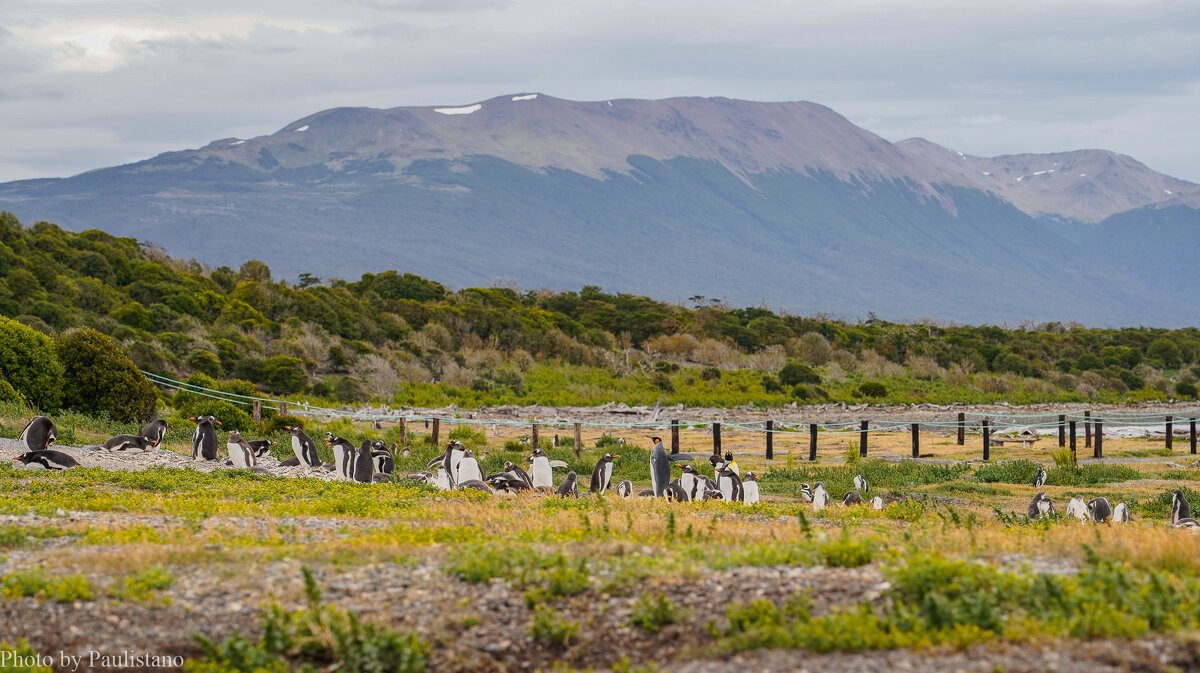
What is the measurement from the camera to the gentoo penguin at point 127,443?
1627 centimetres

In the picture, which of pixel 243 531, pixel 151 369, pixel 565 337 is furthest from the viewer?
pixel 565 337

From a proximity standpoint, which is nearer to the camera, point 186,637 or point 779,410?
point 186,637

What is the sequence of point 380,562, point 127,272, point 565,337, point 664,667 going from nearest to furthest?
point 664,667 → point 380,562 → point 127,272 → point 565,337

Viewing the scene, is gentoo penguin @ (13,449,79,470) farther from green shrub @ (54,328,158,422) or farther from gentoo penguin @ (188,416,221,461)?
green shrub @ (54,328,158,422)

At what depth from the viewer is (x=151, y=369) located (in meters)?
28.8

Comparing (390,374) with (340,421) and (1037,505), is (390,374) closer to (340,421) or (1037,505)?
(340,421)

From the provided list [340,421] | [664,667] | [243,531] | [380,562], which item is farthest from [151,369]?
[664,667]

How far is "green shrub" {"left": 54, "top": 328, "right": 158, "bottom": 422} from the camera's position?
67.8 feet

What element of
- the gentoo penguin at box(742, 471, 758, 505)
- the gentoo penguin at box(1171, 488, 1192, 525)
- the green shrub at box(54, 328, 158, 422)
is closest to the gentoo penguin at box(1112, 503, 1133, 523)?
the gentoo penguin at box(1171, 488, 1192, 525)

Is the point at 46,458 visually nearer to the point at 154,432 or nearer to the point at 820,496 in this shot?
the point at 154,432

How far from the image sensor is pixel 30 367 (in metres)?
20.0

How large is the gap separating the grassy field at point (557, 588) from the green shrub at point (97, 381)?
38.9ft

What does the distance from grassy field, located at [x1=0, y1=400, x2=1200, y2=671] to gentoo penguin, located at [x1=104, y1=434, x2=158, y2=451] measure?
6.80m

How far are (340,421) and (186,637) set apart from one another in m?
19.7
